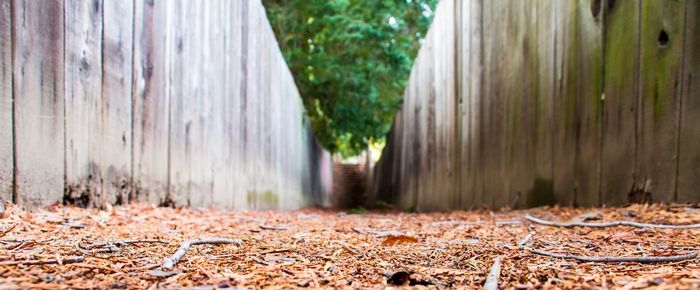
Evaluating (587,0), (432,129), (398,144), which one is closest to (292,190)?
(398,144)

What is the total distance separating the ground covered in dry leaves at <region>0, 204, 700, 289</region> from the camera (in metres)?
1.02

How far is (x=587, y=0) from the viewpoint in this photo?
252cm

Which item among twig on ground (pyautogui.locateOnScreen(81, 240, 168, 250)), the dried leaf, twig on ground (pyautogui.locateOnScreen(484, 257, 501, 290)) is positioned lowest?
the dried leaf

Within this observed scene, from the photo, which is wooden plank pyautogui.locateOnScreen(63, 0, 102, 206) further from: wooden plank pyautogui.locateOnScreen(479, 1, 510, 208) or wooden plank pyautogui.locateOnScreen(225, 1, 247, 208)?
wooden plank pyautogui.locateOnScreen(479, 1, 510, 208)

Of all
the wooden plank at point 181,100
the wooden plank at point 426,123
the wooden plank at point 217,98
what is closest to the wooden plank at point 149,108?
the wooden plank at point 181,100

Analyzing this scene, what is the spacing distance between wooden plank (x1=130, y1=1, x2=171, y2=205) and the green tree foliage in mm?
5716

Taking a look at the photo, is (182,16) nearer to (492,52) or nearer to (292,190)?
(492,52)

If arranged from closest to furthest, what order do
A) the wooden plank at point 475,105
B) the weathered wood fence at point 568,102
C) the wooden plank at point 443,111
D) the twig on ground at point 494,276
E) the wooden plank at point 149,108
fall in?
1. the twig on ground at point 494,276
2. the weathered wood fence at point 568,102
3. the wooden plank at point 149,108
4. the wooden plank at point 475,105
5. the wooden plank at point 443,111

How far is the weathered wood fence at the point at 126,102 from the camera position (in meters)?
1.73

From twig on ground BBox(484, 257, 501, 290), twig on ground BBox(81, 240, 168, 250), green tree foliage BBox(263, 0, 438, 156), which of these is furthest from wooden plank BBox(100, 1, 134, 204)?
green tree foliage BBox(263, 0, 438, 156)

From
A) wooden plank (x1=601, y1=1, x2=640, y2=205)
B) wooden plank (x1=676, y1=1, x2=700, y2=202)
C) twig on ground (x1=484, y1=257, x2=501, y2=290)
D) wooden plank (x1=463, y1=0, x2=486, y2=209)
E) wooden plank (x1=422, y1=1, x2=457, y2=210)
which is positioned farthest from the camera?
wooden plank (x1=422, y1=1, x2=457, y2=210)

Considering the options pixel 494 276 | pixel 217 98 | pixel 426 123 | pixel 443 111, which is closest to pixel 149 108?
pixel 217 98

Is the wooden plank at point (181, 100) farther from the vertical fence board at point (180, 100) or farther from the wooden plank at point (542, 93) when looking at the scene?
the wooden plank at point (542, 93)

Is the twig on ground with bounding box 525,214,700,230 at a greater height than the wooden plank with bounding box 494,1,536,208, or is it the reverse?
the wooden plank with bounding box 494,1,536,208
